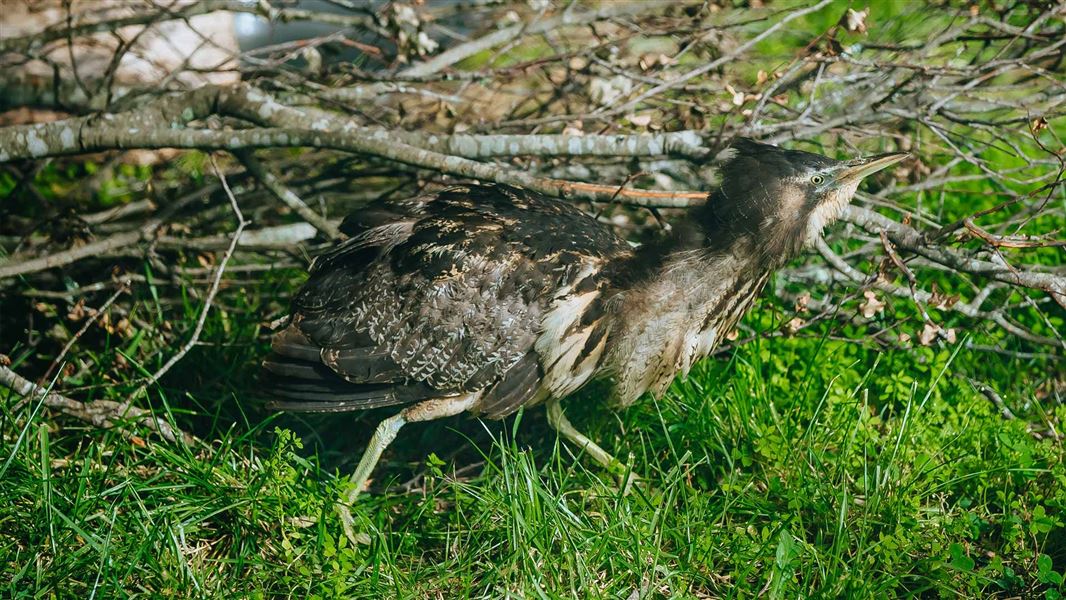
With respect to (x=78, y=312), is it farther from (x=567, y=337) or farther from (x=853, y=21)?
(x=853, y=21)

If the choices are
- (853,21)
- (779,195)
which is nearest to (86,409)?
(779,195)

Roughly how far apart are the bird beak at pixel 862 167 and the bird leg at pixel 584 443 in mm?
1367

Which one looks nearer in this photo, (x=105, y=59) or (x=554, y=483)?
(x=554, y=483)

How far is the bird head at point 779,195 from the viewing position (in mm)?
3766

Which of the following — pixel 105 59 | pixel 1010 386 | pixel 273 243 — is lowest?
pixel 1010 386

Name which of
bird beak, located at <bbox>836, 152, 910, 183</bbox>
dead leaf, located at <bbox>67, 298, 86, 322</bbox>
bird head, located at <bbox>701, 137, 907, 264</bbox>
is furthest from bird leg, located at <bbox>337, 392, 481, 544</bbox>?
bird beak, located at <bbox>836, 152, 910, 183</bbox>

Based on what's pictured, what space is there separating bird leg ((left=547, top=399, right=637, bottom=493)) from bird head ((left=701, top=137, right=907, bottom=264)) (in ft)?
3.10

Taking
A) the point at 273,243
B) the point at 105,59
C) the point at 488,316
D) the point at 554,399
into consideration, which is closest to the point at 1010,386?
the point at 554,399

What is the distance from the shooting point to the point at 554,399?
4.12 m

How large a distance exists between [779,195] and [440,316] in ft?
4.52

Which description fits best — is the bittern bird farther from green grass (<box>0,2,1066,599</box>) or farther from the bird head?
green grass (<box>0,2,1066,599</box>)

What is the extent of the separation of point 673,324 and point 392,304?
111 cm

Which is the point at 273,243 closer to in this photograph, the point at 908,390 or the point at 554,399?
the point at 554,399

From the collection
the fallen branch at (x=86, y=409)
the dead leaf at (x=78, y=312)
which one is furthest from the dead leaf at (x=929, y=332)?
the dead leaf at (x=78, y=312)
